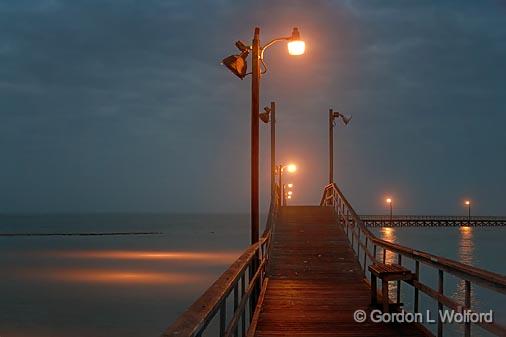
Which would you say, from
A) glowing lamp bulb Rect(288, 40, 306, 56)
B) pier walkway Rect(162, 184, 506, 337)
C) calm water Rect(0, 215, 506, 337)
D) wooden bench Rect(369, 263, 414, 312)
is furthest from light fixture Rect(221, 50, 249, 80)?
calm water Rect(0, 215, 506, 337)

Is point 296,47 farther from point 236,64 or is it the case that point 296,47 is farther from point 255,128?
point 255,128

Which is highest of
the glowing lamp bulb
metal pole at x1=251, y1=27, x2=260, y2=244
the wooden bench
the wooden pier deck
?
the glowing lamp bulb

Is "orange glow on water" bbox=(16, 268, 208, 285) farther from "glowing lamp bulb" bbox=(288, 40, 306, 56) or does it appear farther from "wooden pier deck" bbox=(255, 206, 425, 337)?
"glowing lamp bulb" bbox=(288, 40, 306, 56)

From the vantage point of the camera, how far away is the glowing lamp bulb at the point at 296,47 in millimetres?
12719

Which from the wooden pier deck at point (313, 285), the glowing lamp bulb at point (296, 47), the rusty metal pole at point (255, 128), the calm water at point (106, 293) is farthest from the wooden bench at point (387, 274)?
the calm water at point (106, 293)

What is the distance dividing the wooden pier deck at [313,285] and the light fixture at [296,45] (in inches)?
189

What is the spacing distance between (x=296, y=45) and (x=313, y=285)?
491 cm

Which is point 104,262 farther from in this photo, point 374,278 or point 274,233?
point 374,278

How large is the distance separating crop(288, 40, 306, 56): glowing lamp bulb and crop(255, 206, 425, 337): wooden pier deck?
4780mm

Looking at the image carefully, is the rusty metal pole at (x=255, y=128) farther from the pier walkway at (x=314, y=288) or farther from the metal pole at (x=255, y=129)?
the pier walkway at (x=314, y=288)

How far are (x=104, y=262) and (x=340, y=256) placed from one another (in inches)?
2015

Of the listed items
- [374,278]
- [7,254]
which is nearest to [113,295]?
[374,278]

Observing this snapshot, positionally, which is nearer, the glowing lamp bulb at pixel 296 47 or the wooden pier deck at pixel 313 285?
the wooden pier deck at pixel 313 285

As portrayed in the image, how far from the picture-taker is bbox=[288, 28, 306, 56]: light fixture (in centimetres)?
1272
